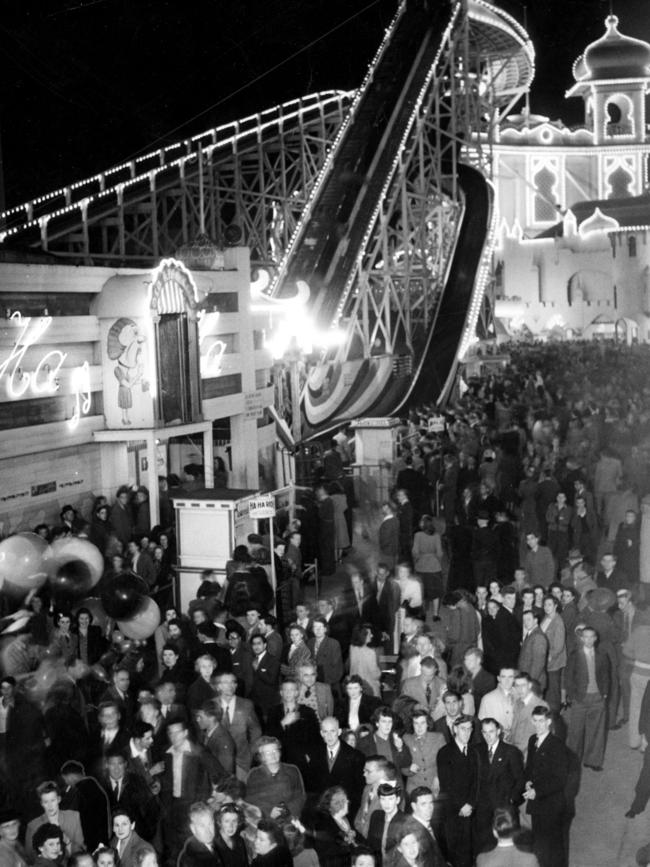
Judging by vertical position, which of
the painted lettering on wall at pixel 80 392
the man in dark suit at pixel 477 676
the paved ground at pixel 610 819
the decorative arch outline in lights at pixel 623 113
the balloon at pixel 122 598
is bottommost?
the paved ground at pixel 610 819

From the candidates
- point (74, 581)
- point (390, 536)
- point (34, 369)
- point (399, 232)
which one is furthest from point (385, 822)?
point (399, 232)

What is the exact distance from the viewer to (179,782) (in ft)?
25.9

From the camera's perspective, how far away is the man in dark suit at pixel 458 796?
780 centimetres

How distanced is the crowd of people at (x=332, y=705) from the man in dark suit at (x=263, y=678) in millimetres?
14

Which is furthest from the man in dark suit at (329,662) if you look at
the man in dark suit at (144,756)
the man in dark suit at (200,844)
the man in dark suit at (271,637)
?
the man in dark suit at (200,844)

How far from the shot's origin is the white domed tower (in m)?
77.5

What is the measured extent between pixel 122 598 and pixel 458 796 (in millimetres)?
3759

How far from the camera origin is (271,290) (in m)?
29.5

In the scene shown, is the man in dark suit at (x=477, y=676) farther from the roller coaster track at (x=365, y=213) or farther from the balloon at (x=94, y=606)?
the roller coaster track at (x=365, y=213)

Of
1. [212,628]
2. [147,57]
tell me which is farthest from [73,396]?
[147,57]

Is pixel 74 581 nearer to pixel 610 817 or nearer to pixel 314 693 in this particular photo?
pixel 314 693

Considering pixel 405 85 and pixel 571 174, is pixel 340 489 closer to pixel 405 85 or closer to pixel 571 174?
pixel 405 85

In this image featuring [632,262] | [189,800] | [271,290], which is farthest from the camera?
[632,262]

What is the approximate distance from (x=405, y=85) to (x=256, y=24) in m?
13.3
